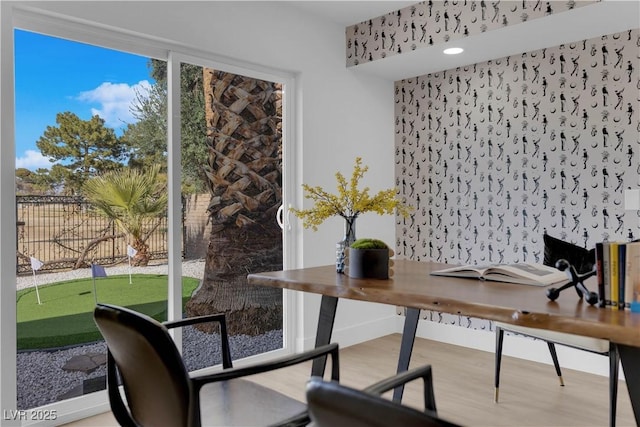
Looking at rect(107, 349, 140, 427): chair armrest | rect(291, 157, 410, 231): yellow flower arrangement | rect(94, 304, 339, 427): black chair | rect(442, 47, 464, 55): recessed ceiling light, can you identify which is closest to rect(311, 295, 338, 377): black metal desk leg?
rect(291, 157, 410, 231): yellow flower arrangement

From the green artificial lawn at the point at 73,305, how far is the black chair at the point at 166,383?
1287 mm

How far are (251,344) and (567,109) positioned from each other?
2732 mm

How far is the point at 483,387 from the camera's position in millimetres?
2957

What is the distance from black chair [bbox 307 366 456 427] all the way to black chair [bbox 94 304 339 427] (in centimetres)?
44

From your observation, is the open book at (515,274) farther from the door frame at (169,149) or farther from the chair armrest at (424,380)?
the door frame at (169,149)

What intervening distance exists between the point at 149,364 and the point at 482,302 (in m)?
0.90

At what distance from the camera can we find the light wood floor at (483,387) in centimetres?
253

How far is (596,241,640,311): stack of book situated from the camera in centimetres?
132

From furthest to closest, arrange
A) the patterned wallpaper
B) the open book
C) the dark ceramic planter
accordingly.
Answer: the patterned wallpaper → the dark ceramic planter → the open book

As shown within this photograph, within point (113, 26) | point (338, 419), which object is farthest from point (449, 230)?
point (338, 419)

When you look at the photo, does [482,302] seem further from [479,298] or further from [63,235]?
[63,235]

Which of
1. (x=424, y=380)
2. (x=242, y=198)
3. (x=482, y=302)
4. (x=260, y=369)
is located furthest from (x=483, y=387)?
(x=260, y=369)

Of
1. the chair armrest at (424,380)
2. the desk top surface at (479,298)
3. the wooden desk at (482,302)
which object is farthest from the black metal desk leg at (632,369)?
the chair armrest at (424,380)

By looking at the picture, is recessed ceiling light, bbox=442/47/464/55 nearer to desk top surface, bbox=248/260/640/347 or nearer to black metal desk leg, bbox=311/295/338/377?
desk top surface, bbox=248/260/640/347
